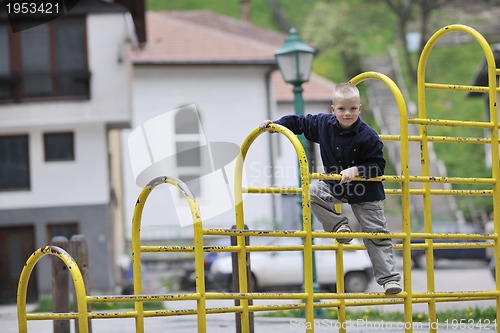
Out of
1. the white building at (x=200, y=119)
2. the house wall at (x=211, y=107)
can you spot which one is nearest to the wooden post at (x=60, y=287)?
the white building at (x=200, y=119)

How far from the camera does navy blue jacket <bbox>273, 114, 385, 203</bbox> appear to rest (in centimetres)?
701

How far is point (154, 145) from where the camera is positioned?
35.7m

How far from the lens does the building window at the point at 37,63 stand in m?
25.7

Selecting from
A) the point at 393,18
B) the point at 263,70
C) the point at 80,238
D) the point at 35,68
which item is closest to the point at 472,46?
the point at 393,18

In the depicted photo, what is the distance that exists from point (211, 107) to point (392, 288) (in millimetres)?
28270

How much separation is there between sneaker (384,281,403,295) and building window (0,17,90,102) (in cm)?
1971

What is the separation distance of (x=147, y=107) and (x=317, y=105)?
7.88 m

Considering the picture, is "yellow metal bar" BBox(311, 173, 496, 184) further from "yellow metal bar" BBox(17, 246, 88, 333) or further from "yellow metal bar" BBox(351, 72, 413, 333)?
"yellow metal bar" BBox(17, 246, 88, 333)

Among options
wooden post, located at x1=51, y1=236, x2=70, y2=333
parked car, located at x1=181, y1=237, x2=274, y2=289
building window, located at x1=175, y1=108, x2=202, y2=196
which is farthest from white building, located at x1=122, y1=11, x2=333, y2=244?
wooden post, located at x1=51, y1=236, x2=70, y2=333

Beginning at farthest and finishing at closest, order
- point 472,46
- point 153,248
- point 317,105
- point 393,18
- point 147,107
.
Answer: point 393,18 < point 472,46 < point 317,105 < point 147,107 < point 153,248

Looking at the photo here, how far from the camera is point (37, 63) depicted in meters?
25.9

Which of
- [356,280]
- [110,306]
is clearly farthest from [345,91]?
[356,280]

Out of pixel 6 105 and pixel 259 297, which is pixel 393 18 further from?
pixel 259 297

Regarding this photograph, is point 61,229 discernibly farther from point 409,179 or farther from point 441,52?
point 441,52
